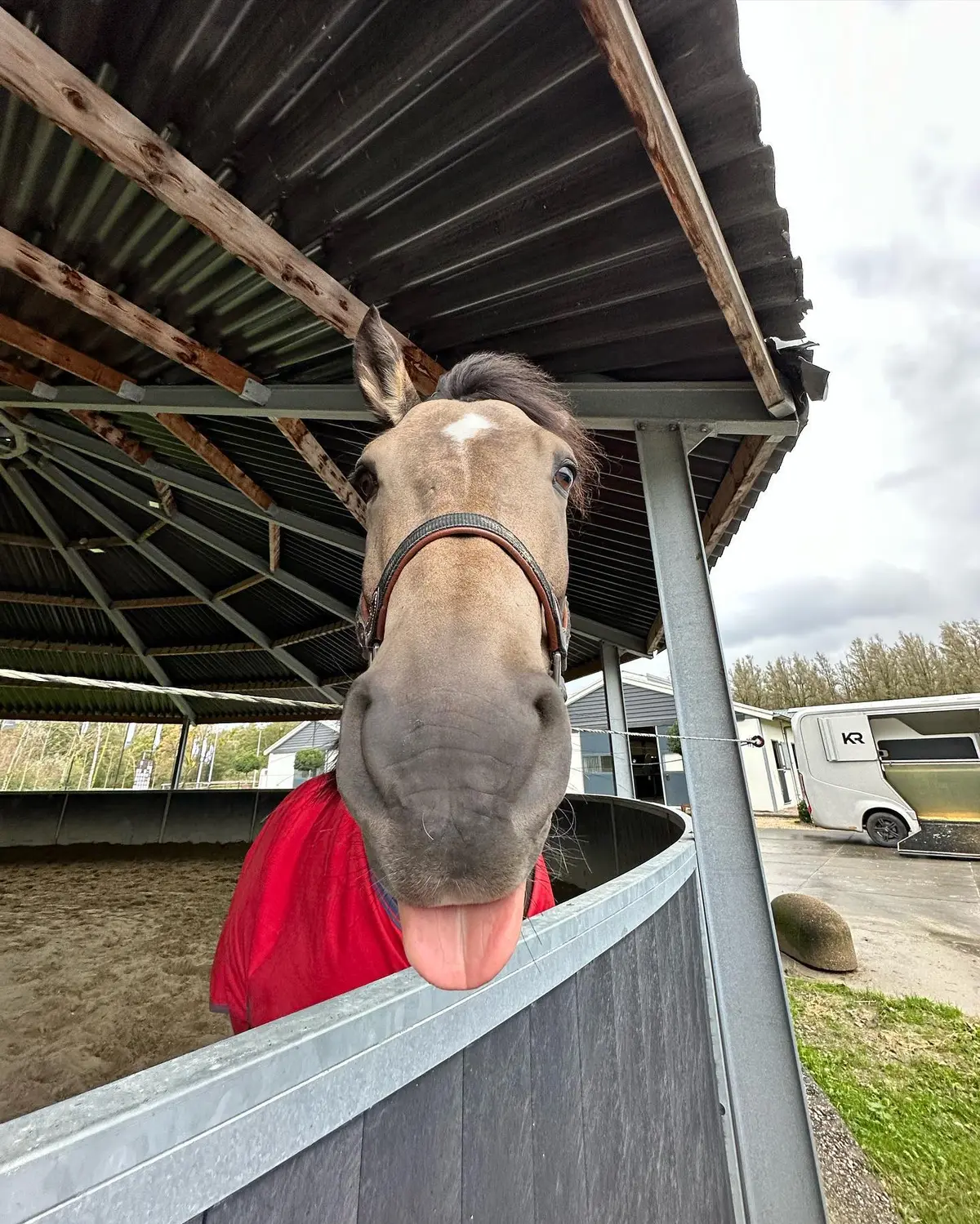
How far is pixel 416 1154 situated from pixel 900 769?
47.1ft

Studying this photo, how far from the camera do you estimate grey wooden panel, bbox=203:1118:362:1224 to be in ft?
1.67

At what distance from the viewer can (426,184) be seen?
2268mm

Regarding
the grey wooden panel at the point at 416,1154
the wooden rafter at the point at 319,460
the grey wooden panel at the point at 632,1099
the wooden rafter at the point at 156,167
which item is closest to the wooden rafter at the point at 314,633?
the wooden rafter at the point at 319,460

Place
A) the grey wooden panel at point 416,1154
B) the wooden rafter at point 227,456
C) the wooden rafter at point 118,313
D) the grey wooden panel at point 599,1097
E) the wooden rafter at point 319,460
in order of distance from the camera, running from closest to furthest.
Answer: the grey wooden panel at point 416,1154 → the grey wooden panel at point 599,1097 → the wooden rafter at point 118,313 → the wooden rafter at point 319,460 → the wooden rafter at point 227,456

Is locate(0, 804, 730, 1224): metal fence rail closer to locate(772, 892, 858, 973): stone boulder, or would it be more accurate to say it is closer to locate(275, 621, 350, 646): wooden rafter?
locate(772, 892, 858, 973): stone boulder

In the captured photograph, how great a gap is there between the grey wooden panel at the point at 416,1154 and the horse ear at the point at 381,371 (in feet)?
6.17

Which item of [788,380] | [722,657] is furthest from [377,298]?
[722,657]

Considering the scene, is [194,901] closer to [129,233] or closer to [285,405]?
[285,405]

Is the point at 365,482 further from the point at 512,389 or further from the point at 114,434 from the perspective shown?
the point at 114,434

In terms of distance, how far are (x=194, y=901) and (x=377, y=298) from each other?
666cm

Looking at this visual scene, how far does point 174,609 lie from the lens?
9.54 m

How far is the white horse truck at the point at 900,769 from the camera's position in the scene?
429 inches

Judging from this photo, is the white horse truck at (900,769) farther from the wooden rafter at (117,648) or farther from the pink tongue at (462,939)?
the pink tongue at (462,939)

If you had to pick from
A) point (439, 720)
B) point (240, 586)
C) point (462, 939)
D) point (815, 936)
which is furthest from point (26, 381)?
point (815, 936)
